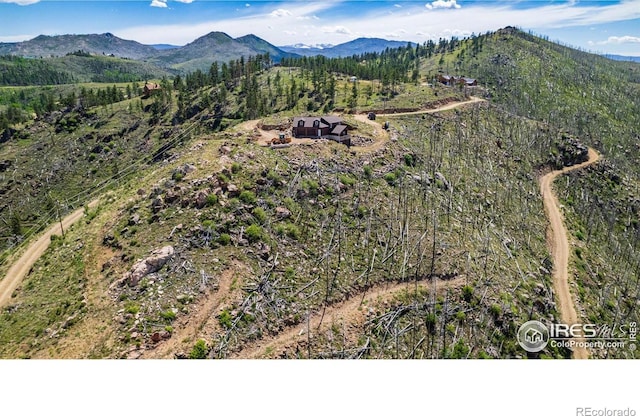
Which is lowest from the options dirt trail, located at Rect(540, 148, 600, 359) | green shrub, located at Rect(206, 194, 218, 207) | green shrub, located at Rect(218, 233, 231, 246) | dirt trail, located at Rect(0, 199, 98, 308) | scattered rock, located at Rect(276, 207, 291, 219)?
dirt trail, located at Rect(540, 148, 600, 359)

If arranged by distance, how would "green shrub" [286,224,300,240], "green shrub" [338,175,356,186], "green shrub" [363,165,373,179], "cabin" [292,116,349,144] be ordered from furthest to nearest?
"cabin" [292,116,349,144] < "green shrub" [363,165,373,179] < "green shrub" [338,175,356,186] < "green shrub" [286,224,300,240]

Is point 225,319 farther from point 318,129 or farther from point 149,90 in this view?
point 149,90

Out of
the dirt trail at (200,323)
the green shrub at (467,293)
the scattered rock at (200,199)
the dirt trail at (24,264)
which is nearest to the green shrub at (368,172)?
the green shrub at (467,293)

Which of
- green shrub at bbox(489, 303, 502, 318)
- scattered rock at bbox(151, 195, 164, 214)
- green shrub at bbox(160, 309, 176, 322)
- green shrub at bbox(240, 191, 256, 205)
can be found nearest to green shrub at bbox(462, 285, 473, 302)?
green shrub at bbox(489, 303, 502, 318)

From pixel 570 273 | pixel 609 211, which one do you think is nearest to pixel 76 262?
pixel 570 273

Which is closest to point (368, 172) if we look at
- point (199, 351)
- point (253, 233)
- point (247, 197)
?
point (247, 197)

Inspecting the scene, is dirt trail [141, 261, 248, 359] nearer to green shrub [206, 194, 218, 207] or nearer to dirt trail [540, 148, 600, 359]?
green shrub [206, 194, 218, 207]
